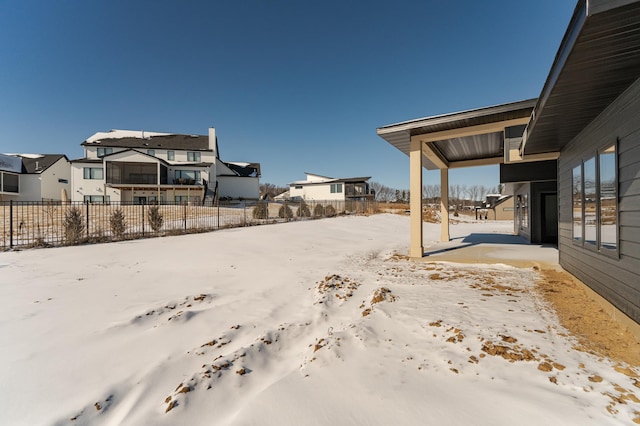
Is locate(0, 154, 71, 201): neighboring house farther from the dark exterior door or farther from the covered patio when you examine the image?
the dark exterior door

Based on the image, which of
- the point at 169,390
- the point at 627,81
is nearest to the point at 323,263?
the point at 169,390

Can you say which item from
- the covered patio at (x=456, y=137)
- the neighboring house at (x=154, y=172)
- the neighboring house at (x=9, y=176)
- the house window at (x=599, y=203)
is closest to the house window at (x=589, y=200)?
the house window at (x=599, y=203)

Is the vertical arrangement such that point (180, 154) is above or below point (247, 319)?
above

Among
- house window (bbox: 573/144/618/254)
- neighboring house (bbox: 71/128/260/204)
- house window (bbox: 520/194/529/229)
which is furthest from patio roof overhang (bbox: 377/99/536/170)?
neighboring house (bbox: 71/128/260/204)

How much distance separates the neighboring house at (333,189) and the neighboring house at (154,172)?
924 centimetres

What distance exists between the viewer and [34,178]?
30266 mm

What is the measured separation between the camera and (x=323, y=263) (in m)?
7.80

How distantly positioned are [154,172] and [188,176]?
3.22m

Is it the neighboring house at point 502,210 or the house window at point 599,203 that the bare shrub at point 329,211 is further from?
the neighboring house at point 502,210

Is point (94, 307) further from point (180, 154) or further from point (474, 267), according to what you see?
point (180, 154)

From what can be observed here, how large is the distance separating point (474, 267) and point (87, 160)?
3502 cm

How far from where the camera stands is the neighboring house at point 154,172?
1099 inches

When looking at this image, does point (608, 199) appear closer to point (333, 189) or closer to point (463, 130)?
point (463, 130)

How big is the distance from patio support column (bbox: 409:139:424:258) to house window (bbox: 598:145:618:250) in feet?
14.3
